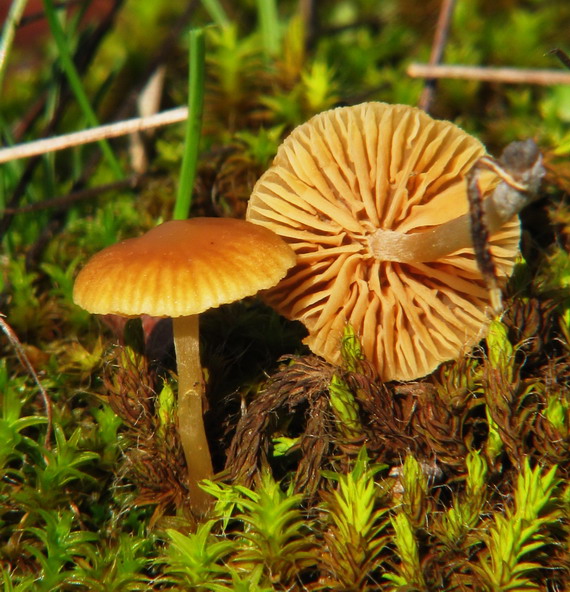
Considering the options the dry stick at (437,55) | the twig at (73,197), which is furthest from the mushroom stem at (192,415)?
the dry stick at (437,55)

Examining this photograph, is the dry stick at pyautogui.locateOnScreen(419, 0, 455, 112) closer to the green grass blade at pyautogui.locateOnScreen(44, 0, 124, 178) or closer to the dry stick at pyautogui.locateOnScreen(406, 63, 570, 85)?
the dry stick at pyautogui.locateOnScreen(406, 63, 570, 85)

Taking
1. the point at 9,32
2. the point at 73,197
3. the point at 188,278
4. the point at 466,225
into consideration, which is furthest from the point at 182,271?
the point at 9,32

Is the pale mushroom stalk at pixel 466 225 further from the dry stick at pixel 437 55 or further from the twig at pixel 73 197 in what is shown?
the twig at pixel 73 197

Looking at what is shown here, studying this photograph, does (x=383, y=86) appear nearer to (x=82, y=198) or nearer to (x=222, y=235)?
(x=82, y=198)

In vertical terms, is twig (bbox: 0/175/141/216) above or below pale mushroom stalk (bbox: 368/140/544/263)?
below

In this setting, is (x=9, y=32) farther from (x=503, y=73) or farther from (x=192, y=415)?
(x=503, y=73)

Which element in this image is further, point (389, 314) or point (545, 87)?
point (545, 87)

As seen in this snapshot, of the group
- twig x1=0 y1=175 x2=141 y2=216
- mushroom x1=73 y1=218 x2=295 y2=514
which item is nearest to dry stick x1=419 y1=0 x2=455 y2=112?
twig x1=0 y1=175 x2=141 y2=216

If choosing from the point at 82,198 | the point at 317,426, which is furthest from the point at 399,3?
the point at 317,426
